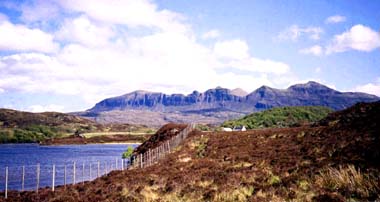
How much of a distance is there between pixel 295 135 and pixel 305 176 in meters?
27.6

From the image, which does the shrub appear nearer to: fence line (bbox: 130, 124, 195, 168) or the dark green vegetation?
fence line (bbox: 130, 124, 195, 168)

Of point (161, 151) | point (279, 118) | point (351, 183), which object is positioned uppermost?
point (351, 183)

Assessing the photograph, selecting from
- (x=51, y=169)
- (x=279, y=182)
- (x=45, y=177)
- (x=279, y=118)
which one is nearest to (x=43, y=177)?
(x=45, y=177)

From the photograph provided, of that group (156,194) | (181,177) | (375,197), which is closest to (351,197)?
(375,197)

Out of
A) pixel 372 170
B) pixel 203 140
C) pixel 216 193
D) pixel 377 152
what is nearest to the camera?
pixel 372 170

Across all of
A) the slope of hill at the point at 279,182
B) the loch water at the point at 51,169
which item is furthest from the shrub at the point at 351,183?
the loch water at the point at 51,169

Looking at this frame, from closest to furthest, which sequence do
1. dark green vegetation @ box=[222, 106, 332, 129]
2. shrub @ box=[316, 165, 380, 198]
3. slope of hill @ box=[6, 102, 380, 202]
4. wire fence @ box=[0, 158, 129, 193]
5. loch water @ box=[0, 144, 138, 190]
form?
1. shrub @ box=[316, 165, 380, 198]
2. slope of hill @ box=[6, 102, 380, 202]
3. wire fence @ box=[0, 158, 129, 193]
4. loch water @ box=[0, 144, 138, 190]
5. dark green vegetation @ box=[222, 106, 332, 129]

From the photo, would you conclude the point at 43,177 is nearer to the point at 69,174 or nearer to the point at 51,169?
the point at 69,174

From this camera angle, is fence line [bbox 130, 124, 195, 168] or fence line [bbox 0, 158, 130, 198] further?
fence line [bbox 130, 124, 195, 168]

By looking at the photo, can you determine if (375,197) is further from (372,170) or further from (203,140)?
(203,140)

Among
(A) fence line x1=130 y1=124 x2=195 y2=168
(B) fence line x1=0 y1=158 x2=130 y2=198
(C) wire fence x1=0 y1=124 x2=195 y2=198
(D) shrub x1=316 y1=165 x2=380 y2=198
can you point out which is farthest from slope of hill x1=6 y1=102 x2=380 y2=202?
(A) fence line x1=130 y1=124 x2=195 y2=168

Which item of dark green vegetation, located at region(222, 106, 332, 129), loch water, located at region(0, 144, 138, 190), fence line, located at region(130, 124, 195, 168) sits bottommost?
loch water, located at region(0, 144, 138, 190)

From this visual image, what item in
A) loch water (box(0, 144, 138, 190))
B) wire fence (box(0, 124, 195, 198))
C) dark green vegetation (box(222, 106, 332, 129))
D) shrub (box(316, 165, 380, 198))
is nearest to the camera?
shrub (box(316, 165, 380, 198))

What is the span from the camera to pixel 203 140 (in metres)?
59.4
